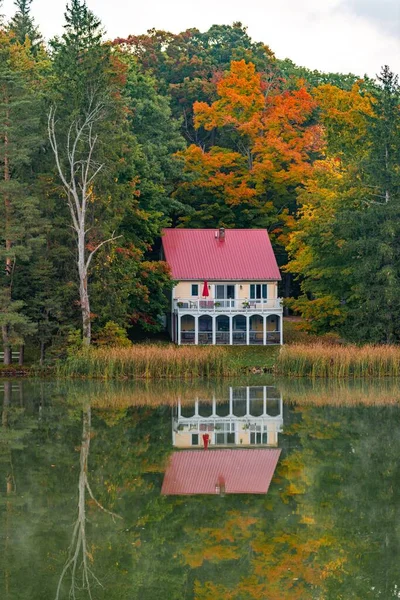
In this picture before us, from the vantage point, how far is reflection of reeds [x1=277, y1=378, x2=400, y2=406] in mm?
30828

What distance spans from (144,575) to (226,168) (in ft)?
155

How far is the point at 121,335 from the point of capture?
42750mm

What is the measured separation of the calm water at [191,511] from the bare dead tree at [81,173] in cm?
1384

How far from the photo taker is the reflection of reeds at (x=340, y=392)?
30.8m

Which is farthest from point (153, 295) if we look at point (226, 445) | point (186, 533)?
point (186, 533)

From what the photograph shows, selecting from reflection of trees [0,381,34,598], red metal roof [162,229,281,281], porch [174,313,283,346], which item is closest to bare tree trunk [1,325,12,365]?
reflection of trees [0,381,34,598]

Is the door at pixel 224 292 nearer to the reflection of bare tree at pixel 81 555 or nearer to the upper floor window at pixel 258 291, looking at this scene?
the upper floor window at pixel 258 291

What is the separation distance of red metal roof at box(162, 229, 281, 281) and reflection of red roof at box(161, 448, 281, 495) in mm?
30299

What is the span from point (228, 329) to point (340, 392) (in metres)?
19.7

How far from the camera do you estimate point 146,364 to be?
37469mm

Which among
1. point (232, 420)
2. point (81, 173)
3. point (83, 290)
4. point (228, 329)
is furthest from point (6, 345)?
point (232, 420)

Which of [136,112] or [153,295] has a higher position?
[136,112]

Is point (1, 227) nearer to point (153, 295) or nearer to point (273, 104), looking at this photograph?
point (153, 295)

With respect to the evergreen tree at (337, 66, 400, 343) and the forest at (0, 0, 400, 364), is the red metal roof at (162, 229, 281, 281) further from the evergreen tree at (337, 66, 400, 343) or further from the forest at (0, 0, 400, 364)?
the evergreen tree at (337, 66, 400, 343)
